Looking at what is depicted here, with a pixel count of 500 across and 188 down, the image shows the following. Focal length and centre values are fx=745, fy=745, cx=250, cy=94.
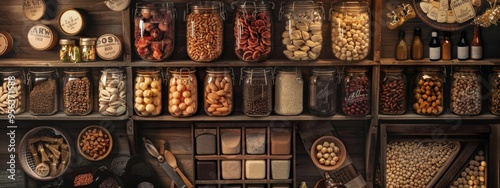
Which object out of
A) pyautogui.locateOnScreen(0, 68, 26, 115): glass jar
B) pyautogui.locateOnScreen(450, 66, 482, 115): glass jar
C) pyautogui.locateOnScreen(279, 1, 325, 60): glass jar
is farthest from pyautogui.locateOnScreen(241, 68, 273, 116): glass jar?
pyautogui.locateOnScreen(0, 68, 26, 115): glass jar

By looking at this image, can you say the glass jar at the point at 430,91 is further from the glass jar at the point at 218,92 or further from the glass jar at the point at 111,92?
the glass jar at the point at 111,92

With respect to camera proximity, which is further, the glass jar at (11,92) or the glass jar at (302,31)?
the glass jar at (11,92)

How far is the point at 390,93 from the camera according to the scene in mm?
3732

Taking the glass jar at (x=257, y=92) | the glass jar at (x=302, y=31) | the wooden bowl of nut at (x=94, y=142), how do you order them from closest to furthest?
the glass jar at (x=302, y=31) < the glass jar at (x=257, y=92) < the wooden bowl of nut at (x=94, y=142)

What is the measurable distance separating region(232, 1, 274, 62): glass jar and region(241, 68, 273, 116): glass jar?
0.33 ft

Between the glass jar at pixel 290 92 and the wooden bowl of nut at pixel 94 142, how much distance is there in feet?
3.03

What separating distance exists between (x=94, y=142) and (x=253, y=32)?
102 cm

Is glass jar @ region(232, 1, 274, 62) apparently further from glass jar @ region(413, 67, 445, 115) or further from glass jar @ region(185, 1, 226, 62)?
glass jar @ region(413, 67, 445, 115)

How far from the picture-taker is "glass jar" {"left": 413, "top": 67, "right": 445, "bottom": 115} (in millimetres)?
3719

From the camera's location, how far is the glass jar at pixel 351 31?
3621mm

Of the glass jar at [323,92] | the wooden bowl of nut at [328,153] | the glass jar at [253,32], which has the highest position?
the glass jar at [253,32]

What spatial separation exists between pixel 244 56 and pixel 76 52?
33.2 inches

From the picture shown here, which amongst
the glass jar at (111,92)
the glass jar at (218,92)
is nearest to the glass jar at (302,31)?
the glass jar at (218,92)

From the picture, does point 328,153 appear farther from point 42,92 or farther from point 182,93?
point 42,92
